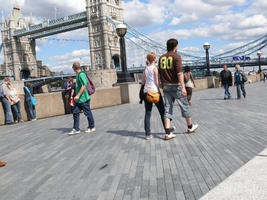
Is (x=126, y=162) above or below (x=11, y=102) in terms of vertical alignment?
below

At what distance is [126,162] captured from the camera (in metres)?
3.25

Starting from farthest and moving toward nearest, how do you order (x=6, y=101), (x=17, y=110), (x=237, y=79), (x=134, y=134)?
(x=237, y=79), (x=17, y=110), (x=6, y=101), (x=134, y=134)

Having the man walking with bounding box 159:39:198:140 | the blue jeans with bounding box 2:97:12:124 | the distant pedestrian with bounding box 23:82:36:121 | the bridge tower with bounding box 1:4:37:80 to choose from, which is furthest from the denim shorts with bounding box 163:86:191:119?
the bridge tower with bounding box 1:4:37:80

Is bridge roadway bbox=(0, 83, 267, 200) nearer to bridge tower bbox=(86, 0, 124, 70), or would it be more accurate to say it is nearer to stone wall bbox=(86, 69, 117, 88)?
stone wall bbox=(86, 69, 117, 88)

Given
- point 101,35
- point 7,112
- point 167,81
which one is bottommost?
point 7,112

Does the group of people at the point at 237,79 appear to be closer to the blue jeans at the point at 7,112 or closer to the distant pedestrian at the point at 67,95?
the distant pedestrian at the point at 67,95

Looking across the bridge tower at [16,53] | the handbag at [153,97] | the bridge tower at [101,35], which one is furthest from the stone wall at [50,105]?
the bridge tower at [16,53]

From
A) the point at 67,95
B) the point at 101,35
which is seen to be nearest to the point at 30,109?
the point at 67,95

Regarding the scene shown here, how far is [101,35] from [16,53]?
114 feet

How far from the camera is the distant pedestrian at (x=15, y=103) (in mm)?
7664

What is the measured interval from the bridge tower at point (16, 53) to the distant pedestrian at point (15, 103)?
287ft

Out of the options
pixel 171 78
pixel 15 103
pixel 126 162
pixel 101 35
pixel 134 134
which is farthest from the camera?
pixel 101 35

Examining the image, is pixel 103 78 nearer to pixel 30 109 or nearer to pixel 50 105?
pixel 50 105

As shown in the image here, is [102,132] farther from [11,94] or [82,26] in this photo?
[82,26]
